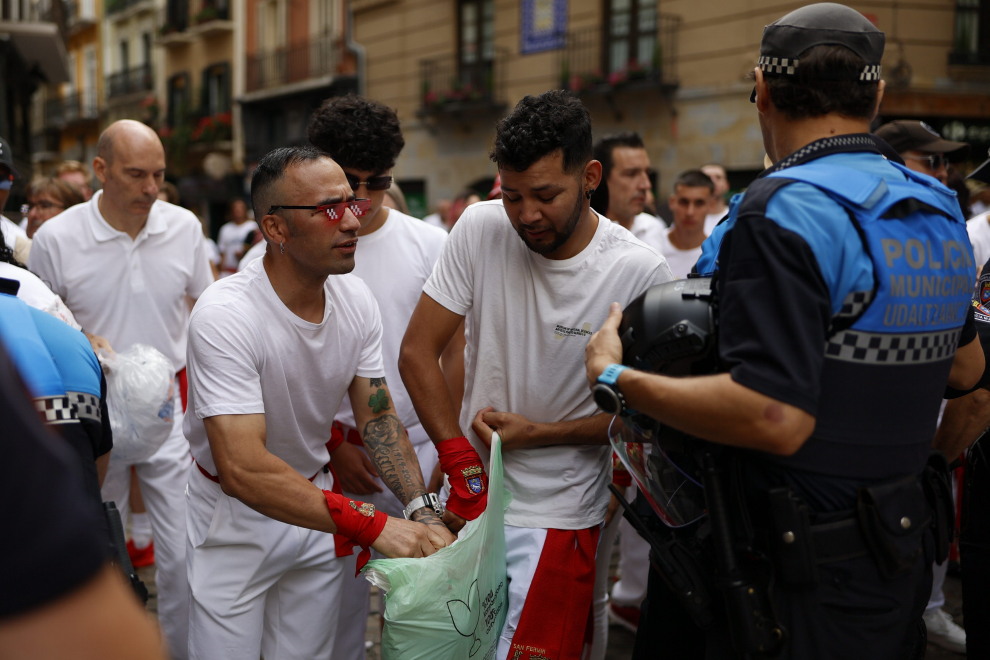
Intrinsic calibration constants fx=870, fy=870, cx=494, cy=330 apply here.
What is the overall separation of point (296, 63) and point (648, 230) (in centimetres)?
2211

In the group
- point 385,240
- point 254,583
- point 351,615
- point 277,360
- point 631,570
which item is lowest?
point 631,570

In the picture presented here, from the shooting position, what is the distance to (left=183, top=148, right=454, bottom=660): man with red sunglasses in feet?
8.25

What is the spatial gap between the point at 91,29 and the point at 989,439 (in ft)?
135

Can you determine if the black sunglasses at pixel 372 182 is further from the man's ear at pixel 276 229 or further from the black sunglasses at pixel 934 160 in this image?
Result: the black sunglasses at pixel 934 160

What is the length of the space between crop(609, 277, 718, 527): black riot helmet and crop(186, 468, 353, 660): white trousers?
1193 mm

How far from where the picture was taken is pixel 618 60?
1622 centimetres

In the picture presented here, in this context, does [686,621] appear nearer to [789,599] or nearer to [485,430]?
[789,599]

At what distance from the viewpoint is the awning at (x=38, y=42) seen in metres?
18.6

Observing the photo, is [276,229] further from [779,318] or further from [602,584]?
[602,584]

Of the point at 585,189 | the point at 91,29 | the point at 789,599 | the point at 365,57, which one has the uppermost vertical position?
the point at 91,29

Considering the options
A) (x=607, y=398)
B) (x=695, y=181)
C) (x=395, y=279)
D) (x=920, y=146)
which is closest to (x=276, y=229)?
(x=395, y=279)

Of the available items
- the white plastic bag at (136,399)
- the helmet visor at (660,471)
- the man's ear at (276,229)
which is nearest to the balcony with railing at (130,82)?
the white plastic bag at (136,399)

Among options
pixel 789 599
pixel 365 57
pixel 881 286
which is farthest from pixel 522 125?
pixel 365 57

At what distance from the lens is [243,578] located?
2.74 meters
